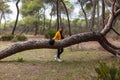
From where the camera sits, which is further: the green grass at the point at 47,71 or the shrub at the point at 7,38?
the shrub at the point at 7,38

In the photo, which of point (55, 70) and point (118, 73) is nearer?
point (118, 73)

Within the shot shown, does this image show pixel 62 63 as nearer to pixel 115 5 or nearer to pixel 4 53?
pixel 4 53

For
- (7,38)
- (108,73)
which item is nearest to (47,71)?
(108,73)

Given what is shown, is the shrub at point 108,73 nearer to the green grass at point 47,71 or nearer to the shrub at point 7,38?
the green grass at point 47,71

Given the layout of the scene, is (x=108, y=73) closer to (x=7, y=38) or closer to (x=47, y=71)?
(x=47, y=71)

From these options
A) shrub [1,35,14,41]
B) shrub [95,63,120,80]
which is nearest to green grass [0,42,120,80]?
shrub [95,63,120,80]

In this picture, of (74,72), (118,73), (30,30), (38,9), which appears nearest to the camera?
(118,73)

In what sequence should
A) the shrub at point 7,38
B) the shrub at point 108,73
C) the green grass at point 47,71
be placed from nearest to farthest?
the shrub at point 108,73
the green grass at point 47,71
the shrub at point 7,38

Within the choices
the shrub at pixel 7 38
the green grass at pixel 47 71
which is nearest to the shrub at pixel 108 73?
the green grass at pixel 47 71

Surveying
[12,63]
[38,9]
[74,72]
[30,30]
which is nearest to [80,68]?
[74,72]

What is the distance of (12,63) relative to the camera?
12555 millimetres

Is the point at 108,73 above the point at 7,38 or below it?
above

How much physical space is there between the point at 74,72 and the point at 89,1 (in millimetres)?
24227

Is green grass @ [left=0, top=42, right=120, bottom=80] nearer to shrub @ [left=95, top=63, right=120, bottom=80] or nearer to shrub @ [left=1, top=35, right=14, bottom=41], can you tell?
shrub @ [left=95, top=63, right=120, bottom=80]
